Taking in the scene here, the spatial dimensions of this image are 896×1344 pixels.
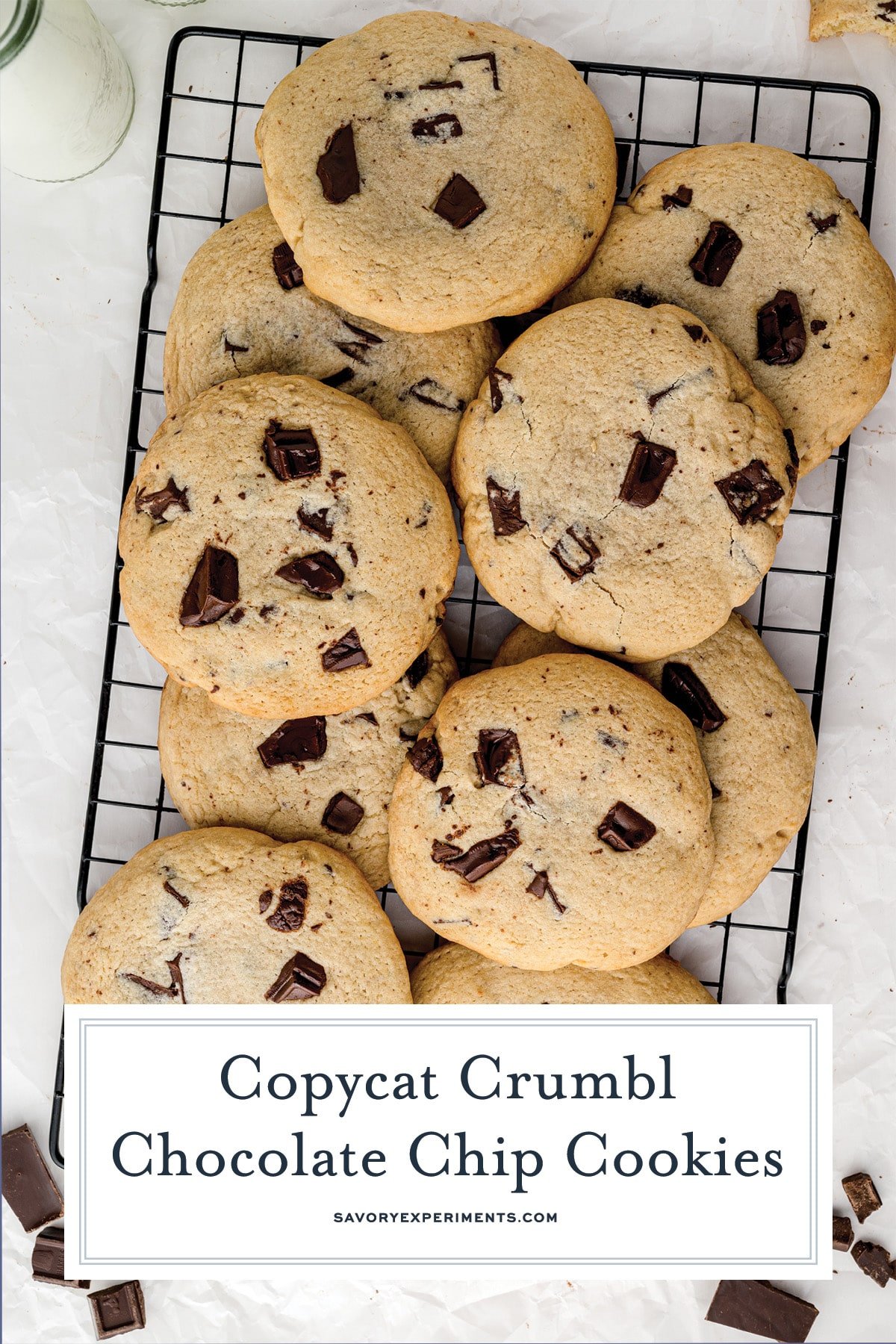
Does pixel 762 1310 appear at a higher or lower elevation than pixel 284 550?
lower

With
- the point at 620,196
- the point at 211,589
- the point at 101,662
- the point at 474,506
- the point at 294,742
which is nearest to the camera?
the point at 211,589

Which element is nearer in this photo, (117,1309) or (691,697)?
(691,697)

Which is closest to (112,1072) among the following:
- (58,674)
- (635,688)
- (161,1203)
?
(161,1203)

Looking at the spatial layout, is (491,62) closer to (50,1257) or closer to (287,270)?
(287,270)

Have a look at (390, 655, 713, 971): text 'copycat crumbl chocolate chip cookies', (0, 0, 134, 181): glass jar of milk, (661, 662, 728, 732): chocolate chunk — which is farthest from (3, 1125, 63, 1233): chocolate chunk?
(0, 0, 134, 181): glass jar of milk

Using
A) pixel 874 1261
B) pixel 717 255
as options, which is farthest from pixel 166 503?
pixel 874 1261

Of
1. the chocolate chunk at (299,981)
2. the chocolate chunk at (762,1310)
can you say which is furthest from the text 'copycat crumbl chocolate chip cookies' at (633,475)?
the chocolate chunk at (762,1310)

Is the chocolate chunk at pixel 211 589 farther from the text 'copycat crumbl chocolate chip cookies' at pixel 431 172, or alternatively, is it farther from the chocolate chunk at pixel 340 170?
the chocolate chunk at pixel 340 170
